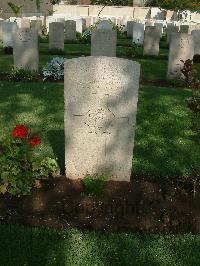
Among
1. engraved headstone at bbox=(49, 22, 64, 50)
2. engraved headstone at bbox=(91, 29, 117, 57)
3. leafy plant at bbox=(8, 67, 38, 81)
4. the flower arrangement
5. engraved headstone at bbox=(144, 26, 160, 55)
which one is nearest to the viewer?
the flower arrangement

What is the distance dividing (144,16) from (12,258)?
35423 mm

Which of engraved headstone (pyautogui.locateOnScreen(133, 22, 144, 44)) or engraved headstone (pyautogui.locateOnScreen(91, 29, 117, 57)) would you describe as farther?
engraved headstone (pyautogui.locateOnScreen(133, 22, 144, 44))

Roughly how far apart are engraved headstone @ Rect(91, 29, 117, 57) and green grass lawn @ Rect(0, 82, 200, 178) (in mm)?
2458

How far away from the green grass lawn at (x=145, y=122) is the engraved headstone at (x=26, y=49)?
1.31 metres

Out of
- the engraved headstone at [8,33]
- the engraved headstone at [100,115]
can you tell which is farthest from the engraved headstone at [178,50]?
the engraved headstone at [8,33]

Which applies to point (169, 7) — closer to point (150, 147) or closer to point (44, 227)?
point (150, 147)

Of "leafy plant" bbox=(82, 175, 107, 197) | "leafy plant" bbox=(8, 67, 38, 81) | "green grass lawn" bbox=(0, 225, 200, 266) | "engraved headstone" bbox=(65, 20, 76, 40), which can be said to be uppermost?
"engraved headstone" bbox=(65, 20, 76, 40)

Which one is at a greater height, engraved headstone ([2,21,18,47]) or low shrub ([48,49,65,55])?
engraved headstone ([2,21,18,47])

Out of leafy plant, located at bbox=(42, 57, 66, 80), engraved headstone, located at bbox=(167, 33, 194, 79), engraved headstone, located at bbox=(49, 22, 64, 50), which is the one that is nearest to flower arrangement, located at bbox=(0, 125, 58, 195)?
leafy plant, located at bbox=(42, 57, 66, 80)

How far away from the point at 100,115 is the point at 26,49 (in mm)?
6891

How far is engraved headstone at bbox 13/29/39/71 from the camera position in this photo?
1072 centimetres

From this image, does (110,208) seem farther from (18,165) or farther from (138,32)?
(138,32)

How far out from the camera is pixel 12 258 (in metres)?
3.56

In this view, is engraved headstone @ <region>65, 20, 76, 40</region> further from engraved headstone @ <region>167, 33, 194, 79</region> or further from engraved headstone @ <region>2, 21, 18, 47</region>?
engraved headstone @ <region>167, 33, 194, 79</region>
